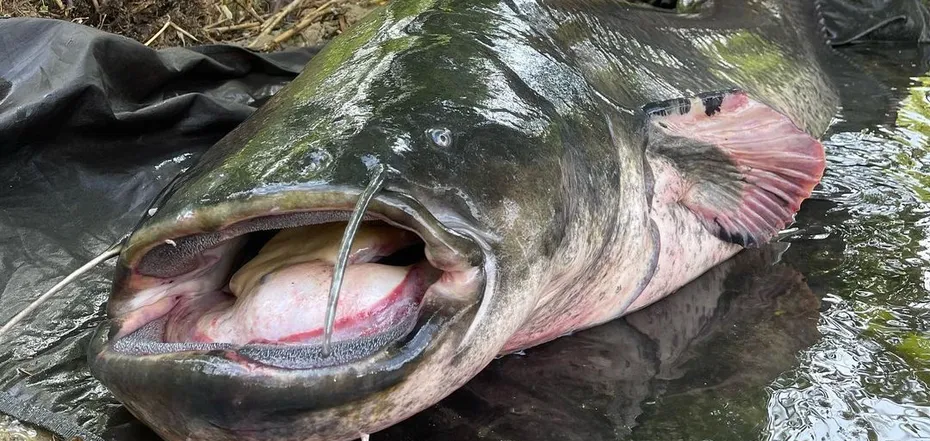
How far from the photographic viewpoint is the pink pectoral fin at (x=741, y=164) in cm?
211

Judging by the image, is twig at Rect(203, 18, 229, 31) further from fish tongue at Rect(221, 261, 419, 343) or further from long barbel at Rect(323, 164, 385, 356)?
long barbel at Rect(323, 164, 385, 356)

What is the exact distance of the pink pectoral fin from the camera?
2.11m

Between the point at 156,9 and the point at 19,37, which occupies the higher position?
the point at 19,37

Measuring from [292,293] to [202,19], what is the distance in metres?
3.79

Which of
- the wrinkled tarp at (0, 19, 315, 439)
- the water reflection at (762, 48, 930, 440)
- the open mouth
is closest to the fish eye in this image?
the open mouth

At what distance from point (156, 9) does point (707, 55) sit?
126 inches

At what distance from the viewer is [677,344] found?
1.90 meters

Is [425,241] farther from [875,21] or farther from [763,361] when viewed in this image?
[875,21]

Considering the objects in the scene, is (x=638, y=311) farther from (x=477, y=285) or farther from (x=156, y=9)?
(x=156, y=9)

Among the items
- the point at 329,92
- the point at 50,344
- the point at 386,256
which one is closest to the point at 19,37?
the point at 50,344

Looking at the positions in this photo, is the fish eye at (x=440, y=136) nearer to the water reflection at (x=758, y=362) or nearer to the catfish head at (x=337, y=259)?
the catfish head at (x=337, y=259)

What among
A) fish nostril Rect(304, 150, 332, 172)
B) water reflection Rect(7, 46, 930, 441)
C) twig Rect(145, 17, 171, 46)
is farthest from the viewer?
twig Rect(145, 17, 171, 46)

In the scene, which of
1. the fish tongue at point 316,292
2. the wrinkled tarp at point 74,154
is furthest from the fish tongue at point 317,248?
the wrinkled tarp at point 74,154

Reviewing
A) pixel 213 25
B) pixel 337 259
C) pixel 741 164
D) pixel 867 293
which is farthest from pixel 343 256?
pixel 213 25
